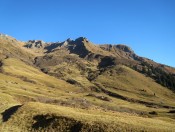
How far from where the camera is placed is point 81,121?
1751 inches

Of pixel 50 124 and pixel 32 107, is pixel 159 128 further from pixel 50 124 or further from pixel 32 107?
pixel 32 107

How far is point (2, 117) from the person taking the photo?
55625mm

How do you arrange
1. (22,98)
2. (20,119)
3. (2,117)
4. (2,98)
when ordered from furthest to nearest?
(22,98) < (2,98) < (2,117) < (20,119)

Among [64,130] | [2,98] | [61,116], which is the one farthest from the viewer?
[2,98]

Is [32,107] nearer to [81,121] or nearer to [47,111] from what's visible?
[47,111]

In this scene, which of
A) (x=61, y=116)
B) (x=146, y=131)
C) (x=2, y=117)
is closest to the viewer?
(x=146, y=131)

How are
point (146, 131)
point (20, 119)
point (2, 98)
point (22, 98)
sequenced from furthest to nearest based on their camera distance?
1. point (22, 98)
2. point (2, 98)
3. point (20, 119)
4. point (146, 131)

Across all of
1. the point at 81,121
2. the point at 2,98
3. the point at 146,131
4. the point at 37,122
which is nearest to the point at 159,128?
the point at 146,131

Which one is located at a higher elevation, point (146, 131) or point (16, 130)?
point (146, 131)

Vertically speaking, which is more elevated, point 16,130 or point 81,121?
point 81,121

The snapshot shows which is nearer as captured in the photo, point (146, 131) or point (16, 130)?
point (146, 131)

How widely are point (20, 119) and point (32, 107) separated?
23.2 feet

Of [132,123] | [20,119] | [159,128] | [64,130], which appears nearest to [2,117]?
[20,119]

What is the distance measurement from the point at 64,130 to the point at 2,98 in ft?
122
